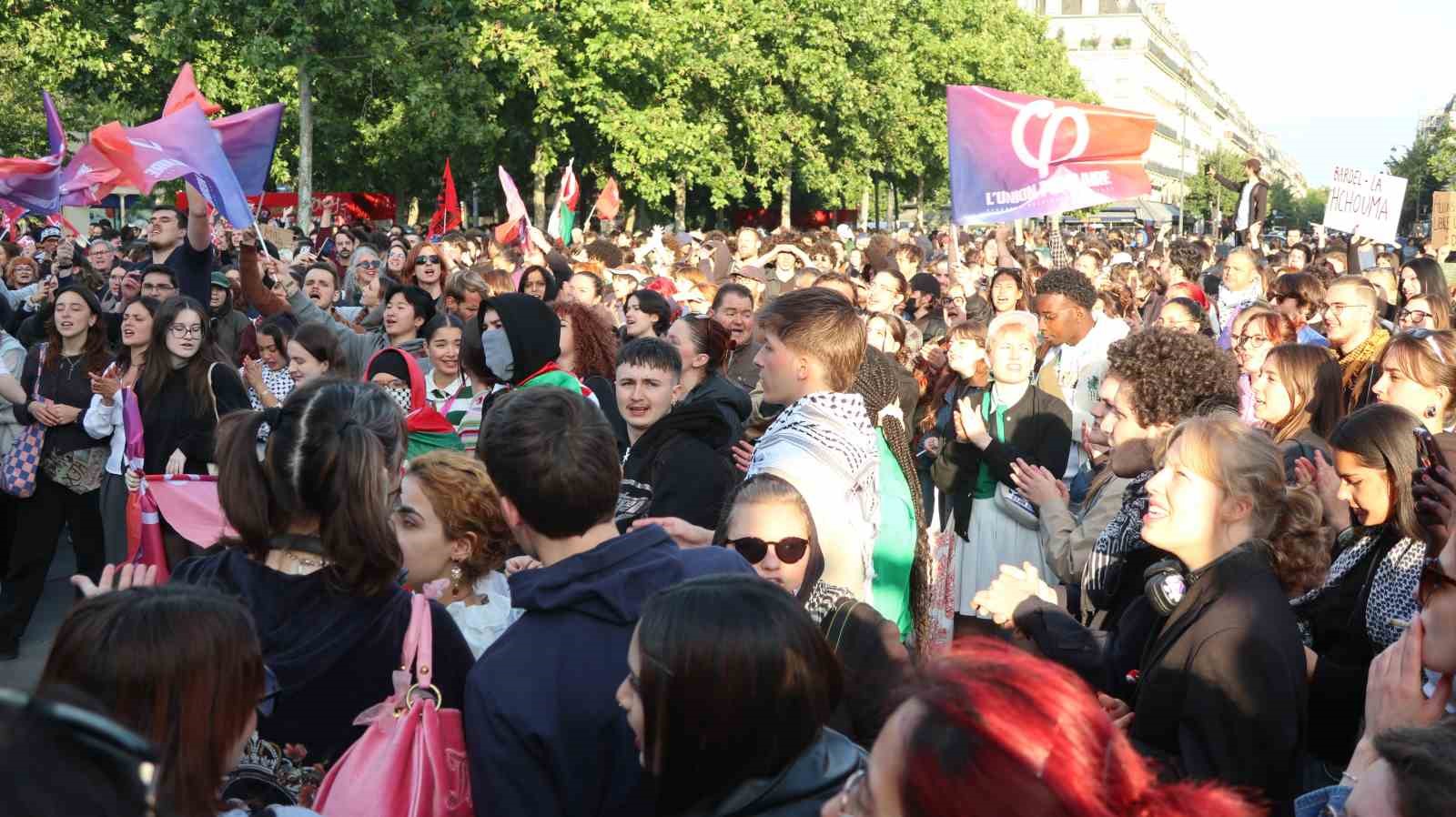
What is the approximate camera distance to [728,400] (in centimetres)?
557

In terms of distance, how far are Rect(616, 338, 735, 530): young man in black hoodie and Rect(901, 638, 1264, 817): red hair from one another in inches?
117

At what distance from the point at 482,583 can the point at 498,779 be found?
1384 mm

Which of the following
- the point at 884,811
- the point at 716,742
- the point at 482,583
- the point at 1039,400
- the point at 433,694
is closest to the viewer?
the point at 884,811

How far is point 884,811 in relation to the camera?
1.76 meters

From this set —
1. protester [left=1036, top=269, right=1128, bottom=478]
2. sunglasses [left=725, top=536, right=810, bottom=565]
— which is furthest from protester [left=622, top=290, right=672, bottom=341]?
sunglasses [left=725, top=536, right=810, bottom=565]

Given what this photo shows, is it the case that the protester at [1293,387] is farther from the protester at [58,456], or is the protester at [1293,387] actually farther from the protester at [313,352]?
the protester at [58,456]

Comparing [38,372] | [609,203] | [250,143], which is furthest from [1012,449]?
[609,203]

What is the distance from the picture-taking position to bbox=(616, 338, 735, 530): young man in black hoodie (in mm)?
4887

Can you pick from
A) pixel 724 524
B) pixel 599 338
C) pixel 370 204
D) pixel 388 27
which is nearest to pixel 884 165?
pixel 370 204

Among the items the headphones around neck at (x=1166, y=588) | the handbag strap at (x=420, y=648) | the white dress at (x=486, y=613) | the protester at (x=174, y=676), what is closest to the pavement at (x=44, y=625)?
the white dress at (x=486, y=613)

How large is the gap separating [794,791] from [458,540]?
6.17 feet

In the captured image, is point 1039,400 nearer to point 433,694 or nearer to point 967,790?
point 433,694

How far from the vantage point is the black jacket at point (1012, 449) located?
6070 millimetres

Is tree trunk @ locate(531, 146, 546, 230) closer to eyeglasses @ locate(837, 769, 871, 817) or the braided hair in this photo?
the braided hair
